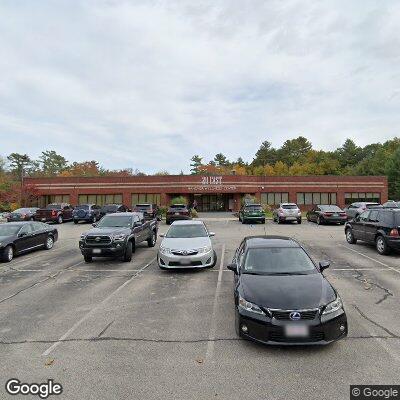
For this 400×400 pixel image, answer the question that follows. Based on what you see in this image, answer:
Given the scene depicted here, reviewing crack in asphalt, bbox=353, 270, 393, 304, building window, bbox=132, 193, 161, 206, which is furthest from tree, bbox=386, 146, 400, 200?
crack in asphalt, bbox=353, 270, 393, 304

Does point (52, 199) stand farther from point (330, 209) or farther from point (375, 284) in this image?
point (375, 284)

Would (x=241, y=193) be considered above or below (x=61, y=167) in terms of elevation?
below

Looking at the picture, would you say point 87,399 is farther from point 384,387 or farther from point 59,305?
point 59,305

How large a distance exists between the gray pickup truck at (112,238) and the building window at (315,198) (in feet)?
123

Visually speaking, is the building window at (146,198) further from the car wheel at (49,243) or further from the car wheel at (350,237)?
the car wheel at (350,237)

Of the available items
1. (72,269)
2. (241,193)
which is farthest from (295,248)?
(241,193)

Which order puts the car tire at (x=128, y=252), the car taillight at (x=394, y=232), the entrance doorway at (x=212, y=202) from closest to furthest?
the car tire at (x=128, y=252)
the car taillight at (x=394, y=232)
the entrance doorway at (x=212, y=202)

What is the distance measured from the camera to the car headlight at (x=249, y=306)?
5.36 metres

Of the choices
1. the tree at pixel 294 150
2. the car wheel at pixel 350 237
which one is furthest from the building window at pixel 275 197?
the tree at pixel 294 150

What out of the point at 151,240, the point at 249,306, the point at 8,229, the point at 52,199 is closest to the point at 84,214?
the point at 151,240

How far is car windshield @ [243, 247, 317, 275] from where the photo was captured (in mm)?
6731

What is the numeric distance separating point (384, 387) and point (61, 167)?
11384 cm

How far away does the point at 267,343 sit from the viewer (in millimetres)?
5125

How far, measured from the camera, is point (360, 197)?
160ft
